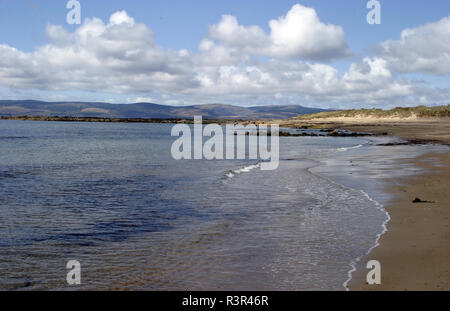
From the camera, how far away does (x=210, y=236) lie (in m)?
11.2

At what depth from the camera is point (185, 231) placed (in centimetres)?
1176

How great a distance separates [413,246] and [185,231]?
20.4ft

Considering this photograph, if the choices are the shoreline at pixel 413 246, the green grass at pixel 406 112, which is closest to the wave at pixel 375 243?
the shoreline at pixel 413 246

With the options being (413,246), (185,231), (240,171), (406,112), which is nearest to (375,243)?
(413,246)

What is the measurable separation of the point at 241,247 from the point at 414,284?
164 inches

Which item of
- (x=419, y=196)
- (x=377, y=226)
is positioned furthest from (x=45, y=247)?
(x=419, y=196)

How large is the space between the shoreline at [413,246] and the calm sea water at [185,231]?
0.45 m

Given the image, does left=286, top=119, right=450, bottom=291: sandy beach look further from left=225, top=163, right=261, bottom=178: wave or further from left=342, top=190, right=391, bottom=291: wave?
left=225, top=163, right=261, bottom=178: wave

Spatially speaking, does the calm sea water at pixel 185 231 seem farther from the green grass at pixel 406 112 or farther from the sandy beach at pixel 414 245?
the green grass at pixel 406 112

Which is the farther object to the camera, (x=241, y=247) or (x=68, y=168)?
(x=68, y=168)

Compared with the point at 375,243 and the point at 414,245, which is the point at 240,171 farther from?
the point at 414,245

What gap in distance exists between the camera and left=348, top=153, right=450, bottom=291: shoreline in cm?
755
